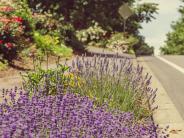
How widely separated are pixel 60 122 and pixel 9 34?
42.0 ft

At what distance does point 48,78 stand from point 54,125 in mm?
4026

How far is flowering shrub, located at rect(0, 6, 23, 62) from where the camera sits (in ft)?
57.3

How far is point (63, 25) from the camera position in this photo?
1097 inches

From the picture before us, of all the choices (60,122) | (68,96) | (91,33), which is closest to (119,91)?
(68,96)

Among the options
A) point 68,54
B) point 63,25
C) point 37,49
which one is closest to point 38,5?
point 63,25

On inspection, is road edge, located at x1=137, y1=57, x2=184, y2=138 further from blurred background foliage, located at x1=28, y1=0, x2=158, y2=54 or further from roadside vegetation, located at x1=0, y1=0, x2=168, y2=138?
blurred background foliage, located at x1=28, y1=0, x2=158, y2=54

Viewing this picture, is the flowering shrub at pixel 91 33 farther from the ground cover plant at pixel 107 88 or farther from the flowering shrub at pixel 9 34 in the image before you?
the ground cover plant at pixel 107 88

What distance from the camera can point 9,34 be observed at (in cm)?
1798

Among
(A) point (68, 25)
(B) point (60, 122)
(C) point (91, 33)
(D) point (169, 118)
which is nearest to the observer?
(B) point (60, 122)

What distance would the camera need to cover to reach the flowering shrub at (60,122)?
480cm

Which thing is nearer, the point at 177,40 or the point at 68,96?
the point at 68,96

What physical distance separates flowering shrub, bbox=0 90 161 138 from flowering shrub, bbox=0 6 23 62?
11.4 m

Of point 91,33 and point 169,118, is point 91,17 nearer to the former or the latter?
point 91,33

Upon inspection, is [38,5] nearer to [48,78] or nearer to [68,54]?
[68,54]
